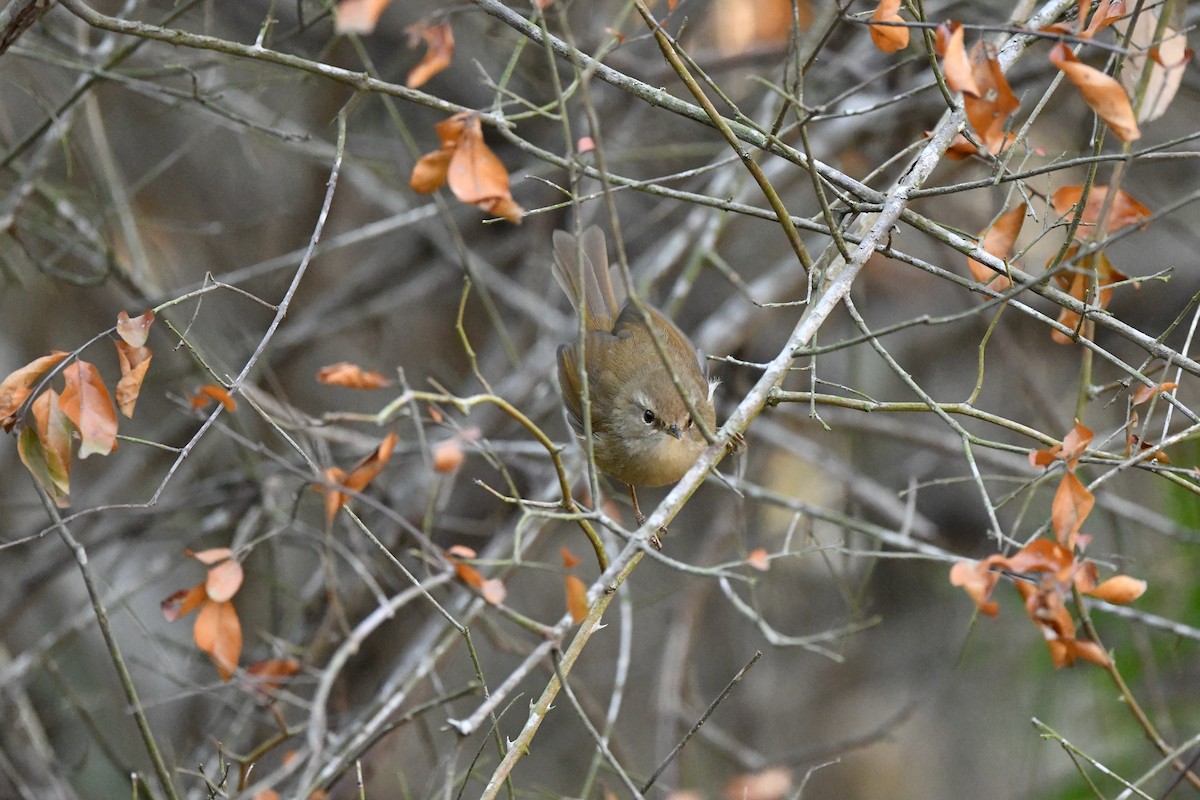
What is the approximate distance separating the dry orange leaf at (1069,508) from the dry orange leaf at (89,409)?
169 centimetres

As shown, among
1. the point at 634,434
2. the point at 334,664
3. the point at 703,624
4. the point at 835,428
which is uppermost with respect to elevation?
the point at 334,664

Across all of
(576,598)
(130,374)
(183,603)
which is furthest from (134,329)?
(576,598)

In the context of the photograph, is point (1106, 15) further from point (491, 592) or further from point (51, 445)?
point (51, 445)

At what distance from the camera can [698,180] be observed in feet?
15.6

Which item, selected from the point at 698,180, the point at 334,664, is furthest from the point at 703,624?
the point at 334,664

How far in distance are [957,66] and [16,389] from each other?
5.85 feet

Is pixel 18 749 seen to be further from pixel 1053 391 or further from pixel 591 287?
pixel 1053 391

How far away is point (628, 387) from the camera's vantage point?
3.69m

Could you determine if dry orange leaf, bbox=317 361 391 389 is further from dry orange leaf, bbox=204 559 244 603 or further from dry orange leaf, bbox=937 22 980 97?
dry orange leaf, bbox=937 22 980 97

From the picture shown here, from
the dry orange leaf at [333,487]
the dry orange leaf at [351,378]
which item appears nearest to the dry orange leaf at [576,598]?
the dry orange leaf at [333,487]

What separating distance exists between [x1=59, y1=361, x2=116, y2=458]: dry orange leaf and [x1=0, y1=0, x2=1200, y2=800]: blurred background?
3.05ft

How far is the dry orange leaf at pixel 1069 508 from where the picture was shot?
6.32 feet

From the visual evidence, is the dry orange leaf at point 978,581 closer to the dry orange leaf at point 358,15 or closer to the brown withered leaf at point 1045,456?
the brown withered leaf at point 1045,456

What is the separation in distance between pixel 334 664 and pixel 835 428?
3414 millimetres
